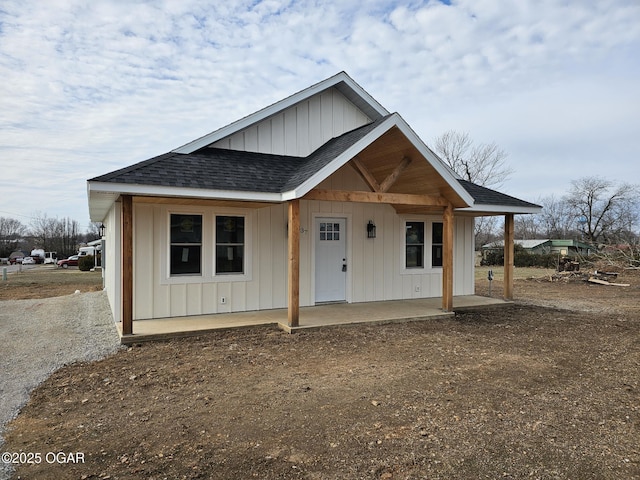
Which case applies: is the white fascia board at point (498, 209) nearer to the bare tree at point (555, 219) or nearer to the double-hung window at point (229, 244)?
the double-hung window at point (229, 244)

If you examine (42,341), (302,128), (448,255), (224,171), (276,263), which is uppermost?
(302,128)

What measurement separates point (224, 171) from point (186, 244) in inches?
65.1

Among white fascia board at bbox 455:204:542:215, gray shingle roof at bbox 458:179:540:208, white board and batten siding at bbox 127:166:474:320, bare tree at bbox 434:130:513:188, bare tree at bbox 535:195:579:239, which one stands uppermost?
bare tree at bbox 434:130:513:188

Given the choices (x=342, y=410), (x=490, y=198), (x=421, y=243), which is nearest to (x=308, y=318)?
(x=342, y=410)

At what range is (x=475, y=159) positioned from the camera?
115ft

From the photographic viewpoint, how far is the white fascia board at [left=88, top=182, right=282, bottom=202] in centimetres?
604

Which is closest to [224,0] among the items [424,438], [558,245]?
[424,438]

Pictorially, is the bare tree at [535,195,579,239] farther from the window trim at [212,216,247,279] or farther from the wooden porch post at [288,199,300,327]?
the wooden porch post at [288,199,300,327]

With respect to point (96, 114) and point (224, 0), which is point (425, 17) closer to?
point (224, 0)

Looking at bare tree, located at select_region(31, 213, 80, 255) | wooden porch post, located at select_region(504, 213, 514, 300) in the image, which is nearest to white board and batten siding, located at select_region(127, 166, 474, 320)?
wooden porch post, located at select_region(504, 213, 514, 300)

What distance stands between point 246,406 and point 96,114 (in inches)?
596

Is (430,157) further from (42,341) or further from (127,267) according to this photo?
(42,341)

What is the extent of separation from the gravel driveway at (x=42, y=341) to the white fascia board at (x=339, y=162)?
3.70 m

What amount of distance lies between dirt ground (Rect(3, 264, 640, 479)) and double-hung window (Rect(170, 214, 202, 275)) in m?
1.95
